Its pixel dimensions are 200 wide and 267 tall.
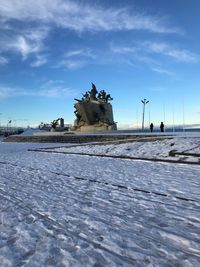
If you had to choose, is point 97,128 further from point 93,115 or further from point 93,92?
point 93,92

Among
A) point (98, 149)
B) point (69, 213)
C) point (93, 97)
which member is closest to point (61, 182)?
point (69, 213)

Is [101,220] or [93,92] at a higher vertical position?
[93,92]

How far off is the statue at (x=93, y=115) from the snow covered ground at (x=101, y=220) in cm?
3950

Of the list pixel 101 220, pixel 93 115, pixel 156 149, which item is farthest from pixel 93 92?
pixel 101 220

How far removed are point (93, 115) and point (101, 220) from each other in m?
44.2

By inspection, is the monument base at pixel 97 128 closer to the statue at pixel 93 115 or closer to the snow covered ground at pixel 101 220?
the statue at pixel 93 115

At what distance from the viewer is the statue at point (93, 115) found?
48344mm

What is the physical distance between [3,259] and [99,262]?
1.03 m

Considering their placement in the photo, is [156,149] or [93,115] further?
[93,115]

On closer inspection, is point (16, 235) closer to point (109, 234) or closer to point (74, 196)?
point (109, 234)

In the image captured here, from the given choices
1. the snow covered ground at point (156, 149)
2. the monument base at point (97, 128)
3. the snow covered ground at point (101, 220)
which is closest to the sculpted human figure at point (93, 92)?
the monument base at point (97, 128)

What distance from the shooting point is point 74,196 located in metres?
6.39

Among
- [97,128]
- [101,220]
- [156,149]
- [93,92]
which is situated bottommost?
[101,220]

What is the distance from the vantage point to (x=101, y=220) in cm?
473
